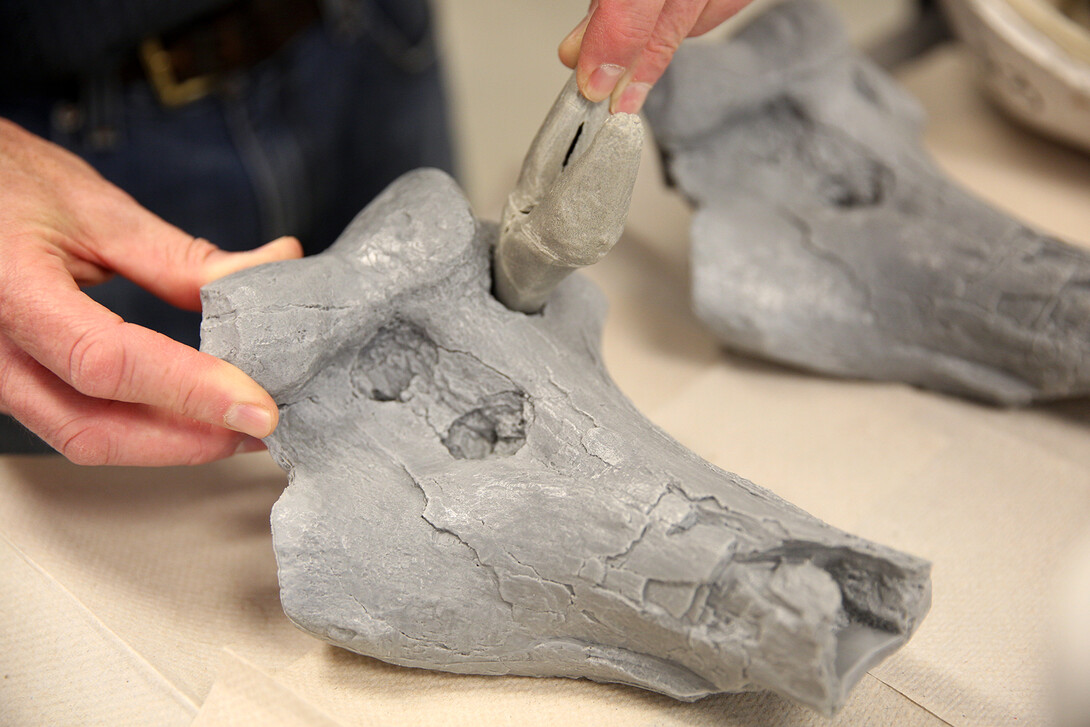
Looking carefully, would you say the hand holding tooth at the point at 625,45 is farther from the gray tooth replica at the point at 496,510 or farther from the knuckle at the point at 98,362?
the knuckle at the point at 98,362

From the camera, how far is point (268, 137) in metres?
1.64

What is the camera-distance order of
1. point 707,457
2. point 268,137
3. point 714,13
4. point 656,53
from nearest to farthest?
point 656,53 → point 714,13 → point 707,457 → point 268,137

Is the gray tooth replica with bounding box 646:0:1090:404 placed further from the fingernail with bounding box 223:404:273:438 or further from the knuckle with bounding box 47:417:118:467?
the knuckle with bounding box 47:417:118:467

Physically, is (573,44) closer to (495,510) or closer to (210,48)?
(495,510)

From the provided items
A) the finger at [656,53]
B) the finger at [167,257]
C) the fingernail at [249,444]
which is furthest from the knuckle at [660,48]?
the fingernail at [249,444]

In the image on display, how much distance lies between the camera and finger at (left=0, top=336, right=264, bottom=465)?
1043mm

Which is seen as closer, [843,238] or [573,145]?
[573,145]

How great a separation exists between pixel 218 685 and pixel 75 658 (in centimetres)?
21

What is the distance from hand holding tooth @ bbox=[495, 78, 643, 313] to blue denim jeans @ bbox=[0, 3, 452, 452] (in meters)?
0.75

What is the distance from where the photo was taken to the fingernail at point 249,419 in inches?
38.0

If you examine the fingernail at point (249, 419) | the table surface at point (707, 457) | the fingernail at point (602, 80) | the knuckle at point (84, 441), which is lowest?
the table surface at point (707, 457)

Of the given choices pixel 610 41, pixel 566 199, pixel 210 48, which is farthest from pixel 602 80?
pixel 210 48

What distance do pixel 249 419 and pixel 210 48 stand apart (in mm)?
850

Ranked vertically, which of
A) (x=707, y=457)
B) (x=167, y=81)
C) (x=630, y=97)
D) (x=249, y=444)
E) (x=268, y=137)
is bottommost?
(x=707, y=457)
